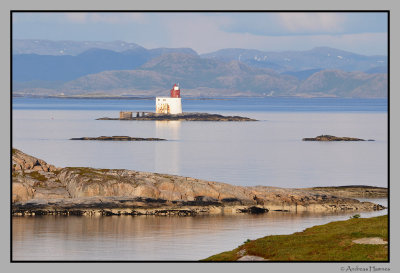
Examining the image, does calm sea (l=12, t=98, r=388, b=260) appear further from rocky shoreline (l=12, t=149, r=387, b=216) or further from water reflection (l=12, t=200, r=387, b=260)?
Answer: rocky shoreline (l=12, t=149, r=387, b=216)

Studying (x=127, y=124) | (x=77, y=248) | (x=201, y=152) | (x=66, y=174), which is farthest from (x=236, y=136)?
(x=77, y=248)

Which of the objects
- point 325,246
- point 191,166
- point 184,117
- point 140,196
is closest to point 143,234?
point 140,196

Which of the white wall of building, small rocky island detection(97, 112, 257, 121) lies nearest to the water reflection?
small rocky island detection(97, 112, 257, 121)

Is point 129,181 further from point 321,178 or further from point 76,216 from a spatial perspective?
point 321,178

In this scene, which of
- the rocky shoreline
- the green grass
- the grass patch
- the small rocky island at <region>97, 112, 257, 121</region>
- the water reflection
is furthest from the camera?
the small rocky island at <region>97, 112, 257, 121</region>

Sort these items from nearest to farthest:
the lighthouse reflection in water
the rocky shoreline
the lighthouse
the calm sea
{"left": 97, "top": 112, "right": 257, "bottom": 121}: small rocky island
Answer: the calm sea
the rocky shoreline
the lighthouse reflection in water
{"left": 97, "top": 112, "right": 257, "bottom": 121}: small rocky island
the lighthouse

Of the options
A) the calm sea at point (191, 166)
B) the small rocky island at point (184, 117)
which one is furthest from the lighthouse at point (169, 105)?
the calm sea at point (191, 166)

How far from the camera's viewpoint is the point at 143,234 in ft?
128

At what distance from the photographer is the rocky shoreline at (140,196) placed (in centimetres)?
4600

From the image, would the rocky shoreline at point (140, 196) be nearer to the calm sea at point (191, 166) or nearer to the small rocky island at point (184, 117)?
the calm sea at point (191, 166)

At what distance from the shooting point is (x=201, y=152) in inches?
3861

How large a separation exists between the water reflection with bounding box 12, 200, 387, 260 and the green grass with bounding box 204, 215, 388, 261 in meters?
3.35

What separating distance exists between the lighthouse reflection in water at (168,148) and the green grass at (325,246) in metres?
42.3

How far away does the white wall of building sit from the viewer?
177625 millimetres
